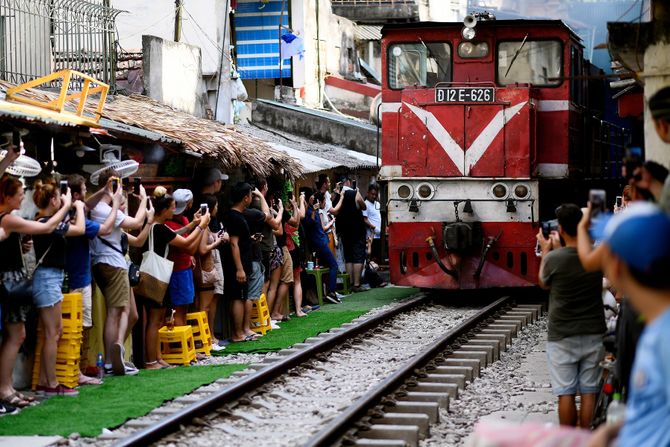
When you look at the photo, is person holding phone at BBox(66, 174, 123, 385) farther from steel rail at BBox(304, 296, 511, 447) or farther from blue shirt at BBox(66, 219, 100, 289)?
steel rail at BBox(304, 296, 511, 447)

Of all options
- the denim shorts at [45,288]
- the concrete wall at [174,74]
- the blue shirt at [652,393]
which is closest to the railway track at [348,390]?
the denim shorts at [45,288]

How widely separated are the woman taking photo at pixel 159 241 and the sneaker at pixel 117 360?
25.9 inches

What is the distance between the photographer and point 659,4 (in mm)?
9398

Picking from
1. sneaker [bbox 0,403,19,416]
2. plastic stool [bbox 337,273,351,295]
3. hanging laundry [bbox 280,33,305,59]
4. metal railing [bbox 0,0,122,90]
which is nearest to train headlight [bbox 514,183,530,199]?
plastic stool [bbox 337,273,351,295]

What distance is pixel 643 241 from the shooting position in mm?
3467

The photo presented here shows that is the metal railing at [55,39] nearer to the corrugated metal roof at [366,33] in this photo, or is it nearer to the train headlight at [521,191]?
the train headlight at [521,191]

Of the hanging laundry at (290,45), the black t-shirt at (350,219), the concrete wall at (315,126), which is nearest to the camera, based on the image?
the black t-shirt at (350,219)

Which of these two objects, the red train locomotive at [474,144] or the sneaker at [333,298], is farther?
the sneaker at [333,298]

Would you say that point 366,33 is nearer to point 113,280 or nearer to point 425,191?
point 425,191

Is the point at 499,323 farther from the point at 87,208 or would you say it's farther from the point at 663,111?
the point at 663,111

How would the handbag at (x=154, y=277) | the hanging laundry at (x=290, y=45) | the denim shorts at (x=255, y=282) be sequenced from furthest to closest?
the hanging laundry at (x=290, y=45) → the denim shorts at (x=255, y=282) → the handbag at (x=154, y=277)

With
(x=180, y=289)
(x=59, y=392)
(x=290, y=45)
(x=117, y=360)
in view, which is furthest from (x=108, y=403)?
(x=290, y=45)

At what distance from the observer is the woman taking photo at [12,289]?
9.34m

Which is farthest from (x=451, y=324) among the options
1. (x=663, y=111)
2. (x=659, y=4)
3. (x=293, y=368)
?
(x=663, y=111)
